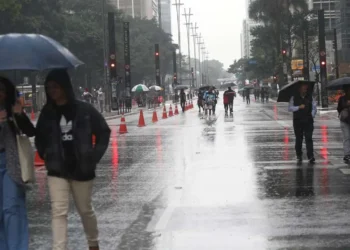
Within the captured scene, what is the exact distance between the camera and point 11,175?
6.33m

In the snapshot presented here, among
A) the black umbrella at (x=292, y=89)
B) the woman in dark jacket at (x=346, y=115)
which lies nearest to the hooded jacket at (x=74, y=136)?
the woman in dark jacket at (x=346, y=115)

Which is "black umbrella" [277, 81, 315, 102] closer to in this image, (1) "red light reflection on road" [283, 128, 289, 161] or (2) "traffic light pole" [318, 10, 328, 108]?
(1) "red light reflection on road" [283, 128, 289, 161]

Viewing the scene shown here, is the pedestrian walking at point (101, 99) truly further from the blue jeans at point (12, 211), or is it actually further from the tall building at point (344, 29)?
the blue jeans at point (12, 211)

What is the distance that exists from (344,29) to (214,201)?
85.1 meters

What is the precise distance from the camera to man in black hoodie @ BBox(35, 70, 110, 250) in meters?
6.33

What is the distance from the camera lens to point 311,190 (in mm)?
11328

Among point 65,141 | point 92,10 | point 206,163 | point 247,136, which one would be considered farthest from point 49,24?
point 65,141

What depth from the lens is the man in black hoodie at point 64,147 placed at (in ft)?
20.8

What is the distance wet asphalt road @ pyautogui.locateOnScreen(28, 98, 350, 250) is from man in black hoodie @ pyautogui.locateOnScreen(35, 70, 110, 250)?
1283 mm

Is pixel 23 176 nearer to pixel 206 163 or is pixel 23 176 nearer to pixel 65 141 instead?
pixel 65 141

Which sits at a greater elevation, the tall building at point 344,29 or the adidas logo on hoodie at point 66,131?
the tall building at point 344,29

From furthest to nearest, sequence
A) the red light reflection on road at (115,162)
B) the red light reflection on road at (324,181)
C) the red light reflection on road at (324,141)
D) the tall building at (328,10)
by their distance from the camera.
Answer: the tall building at (328,10), the red light reflection on road at (324,141), the red light reflection on road at (115,162), the red light reflection on road at (324,181)

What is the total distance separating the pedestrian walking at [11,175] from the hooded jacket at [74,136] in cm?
19

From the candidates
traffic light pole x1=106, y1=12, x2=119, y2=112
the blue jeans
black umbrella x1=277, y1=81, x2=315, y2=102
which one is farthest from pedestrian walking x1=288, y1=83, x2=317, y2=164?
traffic light pole x1=106, y1=12, x2=119, y2=112
